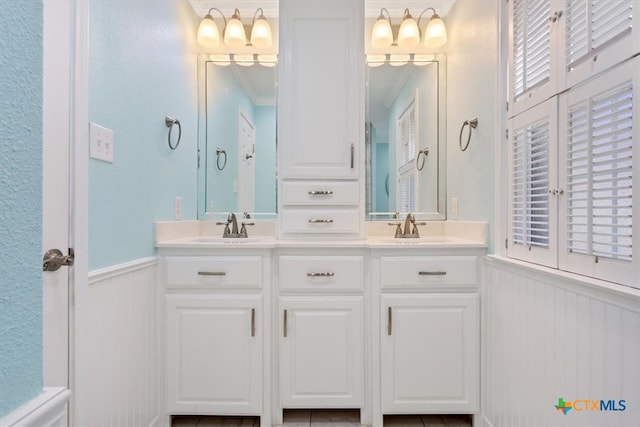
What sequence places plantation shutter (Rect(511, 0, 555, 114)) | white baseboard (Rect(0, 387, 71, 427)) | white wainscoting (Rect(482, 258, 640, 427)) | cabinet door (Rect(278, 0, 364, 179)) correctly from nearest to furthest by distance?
white baseboard (Rect(0, 387, 71, 427)), white wainscoting (Rect(482, 258, 640, 427)), plantation shutter (Rect(511, 0, 555, 114)), cabinet door (Rect(278, 0, 364, 179))

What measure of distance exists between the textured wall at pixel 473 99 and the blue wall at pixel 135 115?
60.9 inches

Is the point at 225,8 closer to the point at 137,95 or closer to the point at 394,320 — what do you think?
the point at 137,95

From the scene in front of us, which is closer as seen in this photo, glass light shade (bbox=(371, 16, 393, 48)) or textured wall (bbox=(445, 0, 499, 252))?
textured wall (bbox=(445, 0, 499, 252))

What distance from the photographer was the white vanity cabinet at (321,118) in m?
1.78

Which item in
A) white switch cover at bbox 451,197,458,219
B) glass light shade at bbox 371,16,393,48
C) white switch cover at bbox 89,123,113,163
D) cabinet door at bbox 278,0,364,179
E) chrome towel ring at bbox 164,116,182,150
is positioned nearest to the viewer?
white switch cover at bbox 89,123,113,163

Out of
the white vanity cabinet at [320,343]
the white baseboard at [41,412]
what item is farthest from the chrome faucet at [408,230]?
the white baseboard at [41,412]

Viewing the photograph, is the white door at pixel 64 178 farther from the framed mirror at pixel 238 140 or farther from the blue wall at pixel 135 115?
the framed mirror at pixel 238 140

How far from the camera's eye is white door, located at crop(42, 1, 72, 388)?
96 centimetres

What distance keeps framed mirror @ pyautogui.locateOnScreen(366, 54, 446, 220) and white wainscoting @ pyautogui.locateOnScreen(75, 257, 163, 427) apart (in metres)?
1.38

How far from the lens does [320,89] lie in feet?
5.91

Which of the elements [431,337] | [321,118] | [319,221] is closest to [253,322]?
[319,221]

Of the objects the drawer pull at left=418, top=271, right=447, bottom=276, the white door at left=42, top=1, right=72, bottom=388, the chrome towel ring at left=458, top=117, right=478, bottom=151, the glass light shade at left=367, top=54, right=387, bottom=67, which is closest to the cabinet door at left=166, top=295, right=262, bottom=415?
the white door at left=42, top=1, right=72, bottom=388

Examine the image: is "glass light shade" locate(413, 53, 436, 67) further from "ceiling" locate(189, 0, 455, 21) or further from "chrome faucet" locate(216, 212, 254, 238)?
"chrome faucet" locate(216, 212, 254, 238)

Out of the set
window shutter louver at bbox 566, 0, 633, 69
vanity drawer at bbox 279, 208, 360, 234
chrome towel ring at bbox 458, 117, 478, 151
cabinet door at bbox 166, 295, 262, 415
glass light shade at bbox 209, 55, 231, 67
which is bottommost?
cabinet door at bbox 166, 295, 262, 415
